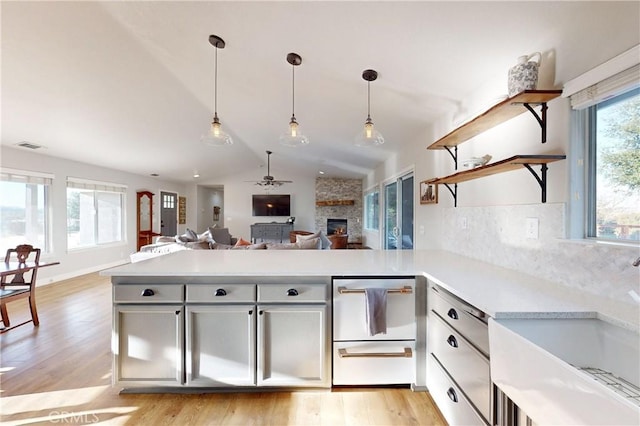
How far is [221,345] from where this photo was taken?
182cm

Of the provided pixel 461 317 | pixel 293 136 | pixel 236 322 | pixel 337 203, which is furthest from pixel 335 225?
pixel 461 317

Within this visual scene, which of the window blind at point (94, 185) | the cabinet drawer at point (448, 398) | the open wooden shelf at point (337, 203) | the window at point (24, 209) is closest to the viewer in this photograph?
the cabinet drawer at point (448, 398)

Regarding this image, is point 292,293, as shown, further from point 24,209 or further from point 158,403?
point 24,209

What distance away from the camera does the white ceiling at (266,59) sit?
4.98ft

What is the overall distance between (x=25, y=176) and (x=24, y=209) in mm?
556

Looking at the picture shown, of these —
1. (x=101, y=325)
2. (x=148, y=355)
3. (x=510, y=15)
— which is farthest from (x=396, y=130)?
(x=101, y=325)

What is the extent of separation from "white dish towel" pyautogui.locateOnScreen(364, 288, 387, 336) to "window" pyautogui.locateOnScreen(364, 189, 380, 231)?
16.4 ft

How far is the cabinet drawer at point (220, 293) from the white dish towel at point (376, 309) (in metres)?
0.75

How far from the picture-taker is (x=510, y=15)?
147 centimetres

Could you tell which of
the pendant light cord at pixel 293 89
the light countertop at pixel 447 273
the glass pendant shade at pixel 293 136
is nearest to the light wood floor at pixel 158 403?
the light countertop at pixel 447 273

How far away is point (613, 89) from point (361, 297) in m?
1.59

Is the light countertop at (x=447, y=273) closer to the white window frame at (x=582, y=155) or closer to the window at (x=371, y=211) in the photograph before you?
the white window frame at (x=582, y=155)

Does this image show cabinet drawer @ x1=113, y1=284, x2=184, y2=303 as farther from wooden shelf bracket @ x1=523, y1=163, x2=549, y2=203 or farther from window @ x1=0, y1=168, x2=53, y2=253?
window @ x1=0, y1=168, x2=53, y2=253

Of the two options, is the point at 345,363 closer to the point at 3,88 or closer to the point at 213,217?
the point at 3,88
